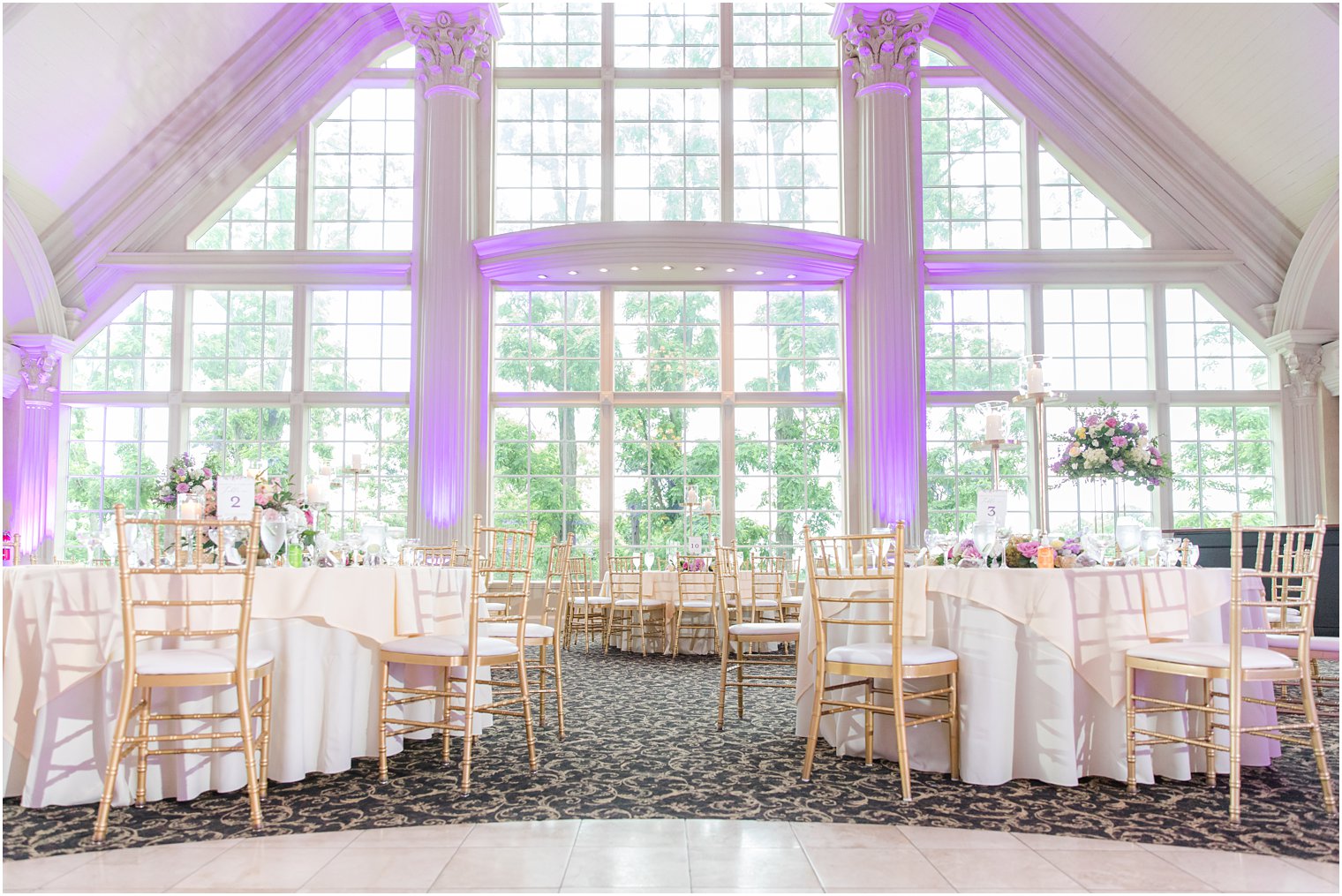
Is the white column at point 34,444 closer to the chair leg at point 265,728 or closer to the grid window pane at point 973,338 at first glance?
the chair leg at point 265,728

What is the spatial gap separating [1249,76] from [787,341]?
183 inches

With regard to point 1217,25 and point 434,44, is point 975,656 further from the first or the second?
point 434,44

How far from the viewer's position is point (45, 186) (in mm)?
9203

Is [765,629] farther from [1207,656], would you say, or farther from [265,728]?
[265,728]

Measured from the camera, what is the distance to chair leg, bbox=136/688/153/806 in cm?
324

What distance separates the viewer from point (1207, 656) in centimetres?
344

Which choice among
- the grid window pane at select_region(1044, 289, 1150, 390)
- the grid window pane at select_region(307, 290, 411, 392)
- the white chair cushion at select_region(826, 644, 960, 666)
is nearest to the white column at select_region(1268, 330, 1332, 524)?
the grid window pane at select_region(1044, 289, 1150, 390)

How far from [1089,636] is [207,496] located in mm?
3859

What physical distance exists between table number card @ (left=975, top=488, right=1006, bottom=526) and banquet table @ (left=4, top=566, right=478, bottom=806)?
2.51 metres

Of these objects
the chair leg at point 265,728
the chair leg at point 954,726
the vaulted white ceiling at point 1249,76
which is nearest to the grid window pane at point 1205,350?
the vaulted white ceiling at point 1249,76

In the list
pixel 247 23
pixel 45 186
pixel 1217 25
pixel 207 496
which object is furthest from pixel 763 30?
pixel 207 496

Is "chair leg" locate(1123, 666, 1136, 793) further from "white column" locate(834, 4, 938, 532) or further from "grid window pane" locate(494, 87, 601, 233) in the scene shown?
"grid window pane" locate(494, 87, 601, 233)

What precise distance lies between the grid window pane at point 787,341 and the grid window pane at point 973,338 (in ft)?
3.21

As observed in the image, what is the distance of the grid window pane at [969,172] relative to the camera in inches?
402
